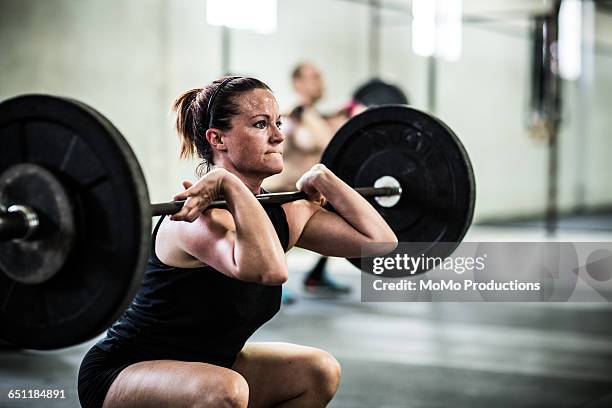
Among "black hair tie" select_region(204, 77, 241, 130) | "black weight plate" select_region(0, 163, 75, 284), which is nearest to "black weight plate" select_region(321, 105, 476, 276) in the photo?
"black hair tie" select_region(204, 77, 241, 130)

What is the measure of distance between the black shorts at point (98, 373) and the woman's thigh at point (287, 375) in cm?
28

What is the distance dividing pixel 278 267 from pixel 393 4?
6813 mm

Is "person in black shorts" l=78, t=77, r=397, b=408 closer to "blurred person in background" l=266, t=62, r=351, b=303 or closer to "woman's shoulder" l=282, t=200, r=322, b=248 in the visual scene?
"woman's shoulder" l=282, t=200, r=322, b=248

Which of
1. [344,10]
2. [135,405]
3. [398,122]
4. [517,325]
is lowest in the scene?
[517,325]

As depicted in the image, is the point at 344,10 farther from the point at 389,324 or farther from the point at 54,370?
the point at 54,370

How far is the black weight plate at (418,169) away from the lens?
2248 millimetres

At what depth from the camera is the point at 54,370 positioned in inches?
132

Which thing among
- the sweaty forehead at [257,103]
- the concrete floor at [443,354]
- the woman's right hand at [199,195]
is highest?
the sweaty forehead at [257,103]

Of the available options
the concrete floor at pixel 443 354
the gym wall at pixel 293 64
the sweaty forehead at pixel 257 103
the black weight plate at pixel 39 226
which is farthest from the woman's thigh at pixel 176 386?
the gym wall at pixel 293 64

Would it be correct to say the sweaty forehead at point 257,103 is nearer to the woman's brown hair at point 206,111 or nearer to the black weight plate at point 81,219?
the woman's brown hair at point 206,111

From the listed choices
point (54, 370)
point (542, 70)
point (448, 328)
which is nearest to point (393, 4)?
point (542, 70)

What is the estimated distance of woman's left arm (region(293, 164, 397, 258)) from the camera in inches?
78.2

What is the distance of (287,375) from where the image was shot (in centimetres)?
197

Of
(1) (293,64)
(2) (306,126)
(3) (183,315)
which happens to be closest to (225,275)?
(3) (183,315)
